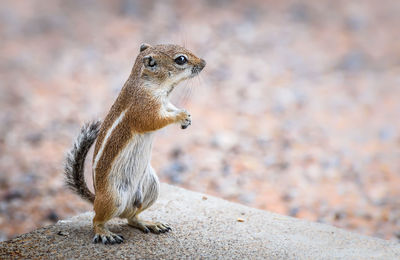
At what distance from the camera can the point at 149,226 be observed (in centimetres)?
353

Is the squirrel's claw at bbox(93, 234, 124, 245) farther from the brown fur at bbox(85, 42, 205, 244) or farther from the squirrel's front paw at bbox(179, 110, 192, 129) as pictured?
the squirrel's front paw at bbox(179, 110, 192, 129)

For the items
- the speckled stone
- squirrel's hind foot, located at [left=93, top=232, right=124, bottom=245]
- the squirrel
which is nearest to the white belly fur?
the squirrel

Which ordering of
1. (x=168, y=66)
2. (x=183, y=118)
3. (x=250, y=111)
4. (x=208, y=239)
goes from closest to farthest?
(x=183, y=118) → (x=168, y=66) → (x=208, y=239) → (x=250, y=111)

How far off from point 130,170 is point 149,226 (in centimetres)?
45

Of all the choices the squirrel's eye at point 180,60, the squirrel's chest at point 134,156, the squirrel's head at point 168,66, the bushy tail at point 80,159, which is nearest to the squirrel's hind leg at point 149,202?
the squirrel's chest at point 134,156

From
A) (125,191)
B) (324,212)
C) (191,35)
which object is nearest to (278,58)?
(191,35)

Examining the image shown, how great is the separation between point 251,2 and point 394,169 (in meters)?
6.65

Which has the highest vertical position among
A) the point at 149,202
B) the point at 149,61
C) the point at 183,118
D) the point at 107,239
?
the point at 149,61

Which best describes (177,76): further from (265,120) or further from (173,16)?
(173,16)

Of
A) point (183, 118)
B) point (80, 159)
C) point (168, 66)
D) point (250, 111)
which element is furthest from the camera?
point (250, 111)

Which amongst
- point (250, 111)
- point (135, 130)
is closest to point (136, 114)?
point (135, 130)

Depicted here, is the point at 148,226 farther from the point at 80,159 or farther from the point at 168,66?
the point at 168,66

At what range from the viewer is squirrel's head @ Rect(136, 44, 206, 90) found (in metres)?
3.34

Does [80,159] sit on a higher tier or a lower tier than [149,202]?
higher
